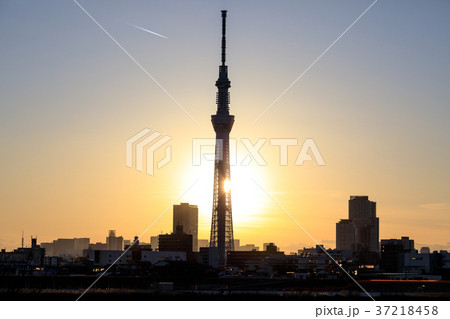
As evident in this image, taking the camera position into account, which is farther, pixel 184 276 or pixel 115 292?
pixel 184 276

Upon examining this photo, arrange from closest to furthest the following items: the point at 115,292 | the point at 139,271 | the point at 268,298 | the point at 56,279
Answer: the point at 268,298, the point at 115,292, the point at 56,279, the point at 139,271

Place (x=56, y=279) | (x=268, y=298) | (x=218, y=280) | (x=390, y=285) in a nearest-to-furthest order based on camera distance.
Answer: (x=268, y=298) → (x=390, y=285) → (x=56, y=279) → (x=218, y=280)

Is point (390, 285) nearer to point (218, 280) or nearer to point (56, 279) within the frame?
point (218, 280)

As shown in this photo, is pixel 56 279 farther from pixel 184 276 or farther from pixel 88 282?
pixel 184 276

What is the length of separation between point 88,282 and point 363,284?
5320 cm

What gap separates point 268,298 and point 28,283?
2687 inches

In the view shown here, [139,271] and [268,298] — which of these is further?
[139,271]

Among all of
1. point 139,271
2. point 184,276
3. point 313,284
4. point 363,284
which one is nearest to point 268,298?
point 363,284

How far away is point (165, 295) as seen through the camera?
93812mm

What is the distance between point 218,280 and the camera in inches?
6634

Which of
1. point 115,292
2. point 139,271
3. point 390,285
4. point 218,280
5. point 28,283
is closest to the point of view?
point 115,292
